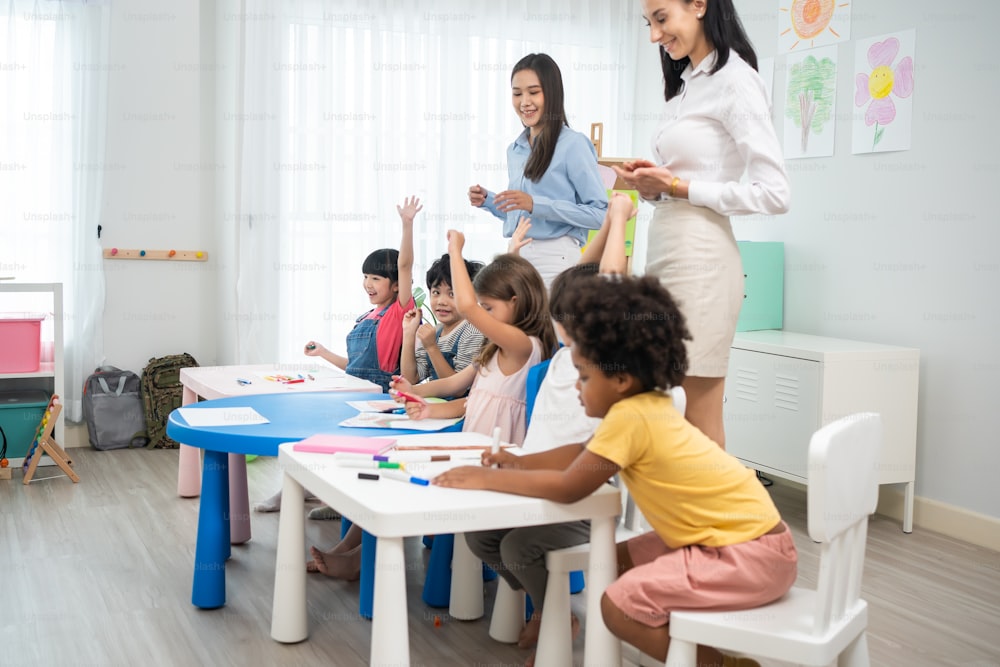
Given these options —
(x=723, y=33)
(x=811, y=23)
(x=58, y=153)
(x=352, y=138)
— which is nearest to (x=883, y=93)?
(x=811, y=23)

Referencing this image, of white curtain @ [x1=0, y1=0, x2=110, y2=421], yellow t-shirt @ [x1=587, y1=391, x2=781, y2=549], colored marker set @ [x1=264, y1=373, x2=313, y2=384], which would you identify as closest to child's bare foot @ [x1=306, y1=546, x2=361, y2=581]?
colored marker set @ [x1=264, y1=373, x2=313, y2=384]

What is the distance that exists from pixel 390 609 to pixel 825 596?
2.37 feet

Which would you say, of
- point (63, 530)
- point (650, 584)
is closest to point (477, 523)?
point (650, 584)

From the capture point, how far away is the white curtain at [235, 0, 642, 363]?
15.5 ft

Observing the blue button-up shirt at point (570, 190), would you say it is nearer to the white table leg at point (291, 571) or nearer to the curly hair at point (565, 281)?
the curly hair at point (565, 281)

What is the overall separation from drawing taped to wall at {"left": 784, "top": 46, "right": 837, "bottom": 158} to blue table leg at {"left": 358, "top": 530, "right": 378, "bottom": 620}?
265 centimetres

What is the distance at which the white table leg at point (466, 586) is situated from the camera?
2.51 m

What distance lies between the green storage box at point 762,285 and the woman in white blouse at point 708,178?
2.15 meters

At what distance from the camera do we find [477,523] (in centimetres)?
162


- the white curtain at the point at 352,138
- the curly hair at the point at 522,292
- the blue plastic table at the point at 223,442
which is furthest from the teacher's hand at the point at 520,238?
the white curtain at the point at 352,138

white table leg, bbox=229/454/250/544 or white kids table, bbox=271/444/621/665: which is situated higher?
white kids table, bbox=271/444/621/665

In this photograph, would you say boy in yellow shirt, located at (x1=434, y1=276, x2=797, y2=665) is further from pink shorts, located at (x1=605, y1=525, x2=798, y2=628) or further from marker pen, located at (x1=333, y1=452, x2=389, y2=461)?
marker pen, located at (x1=333, y1=452, x2=389, y2=461)

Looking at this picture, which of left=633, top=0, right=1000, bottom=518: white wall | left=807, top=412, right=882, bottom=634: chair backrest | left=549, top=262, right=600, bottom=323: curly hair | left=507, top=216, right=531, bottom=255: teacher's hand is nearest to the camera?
left=807, top=412, right=882, bottom=634: chair backrest

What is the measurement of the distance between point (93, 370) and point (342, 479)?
3.31m
